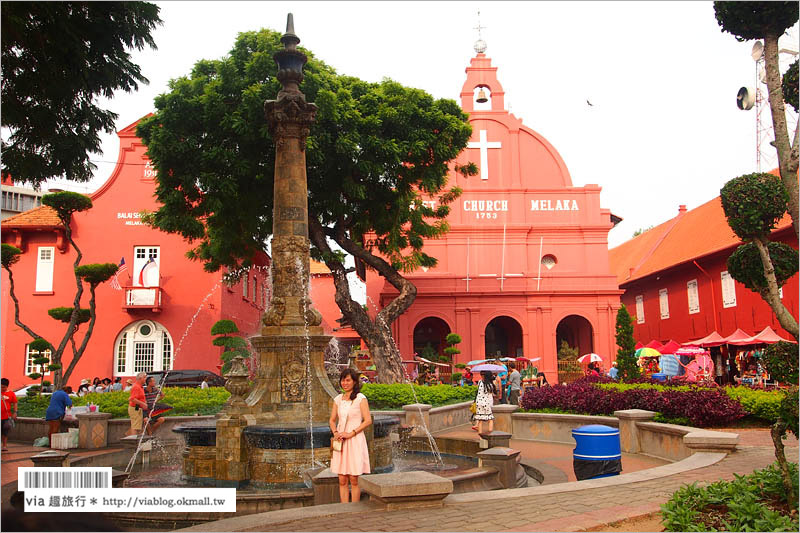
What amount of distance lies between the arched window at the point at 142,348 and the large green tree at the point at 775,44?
2658 centimetres

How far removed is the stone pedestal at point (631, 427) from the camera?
463 inches

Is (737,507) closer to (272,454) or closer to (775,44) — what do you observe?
(775,44)

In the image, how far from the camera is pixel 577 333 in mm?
37438

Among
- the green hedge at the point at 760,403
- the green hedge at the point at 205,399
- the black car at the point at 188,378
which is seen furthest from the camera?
the black car at the point at 188,378

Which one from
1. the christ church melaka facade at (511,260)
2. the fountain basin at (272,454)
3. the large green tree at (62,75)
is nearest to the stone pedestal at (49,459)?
the fountain basin at (272,454)

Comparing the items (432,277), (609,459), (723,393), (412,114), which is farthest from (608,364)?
(609,459)

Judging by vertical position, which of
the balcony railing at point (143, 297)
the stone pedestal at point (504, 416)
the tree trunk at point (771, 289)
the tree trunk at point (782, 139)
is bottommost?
the stone pedestal at point (504, 416)

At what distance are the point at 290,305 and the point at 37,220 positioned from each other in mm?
23225

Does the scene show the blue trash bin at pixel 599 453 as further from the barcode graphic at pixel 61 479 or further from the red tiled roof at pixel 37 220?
the red tiled roof at pixel 37 220

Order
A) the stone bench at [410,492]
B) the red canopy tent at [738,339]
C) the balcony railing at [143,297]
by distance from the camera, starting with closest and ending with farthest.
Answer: the stone bench at [410,492] → the red canopy tent at [738,339] → the balcony railing at [143,297]

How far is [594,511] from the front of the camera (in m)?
5.75

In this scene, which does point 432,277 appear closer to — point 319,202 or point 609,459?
point 319,202

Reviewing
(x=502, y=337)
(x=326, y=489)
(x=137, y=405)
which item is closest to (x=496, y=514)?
(x=326, y=489)

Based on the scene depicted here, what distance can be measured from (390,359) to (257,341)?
39.2 ft
